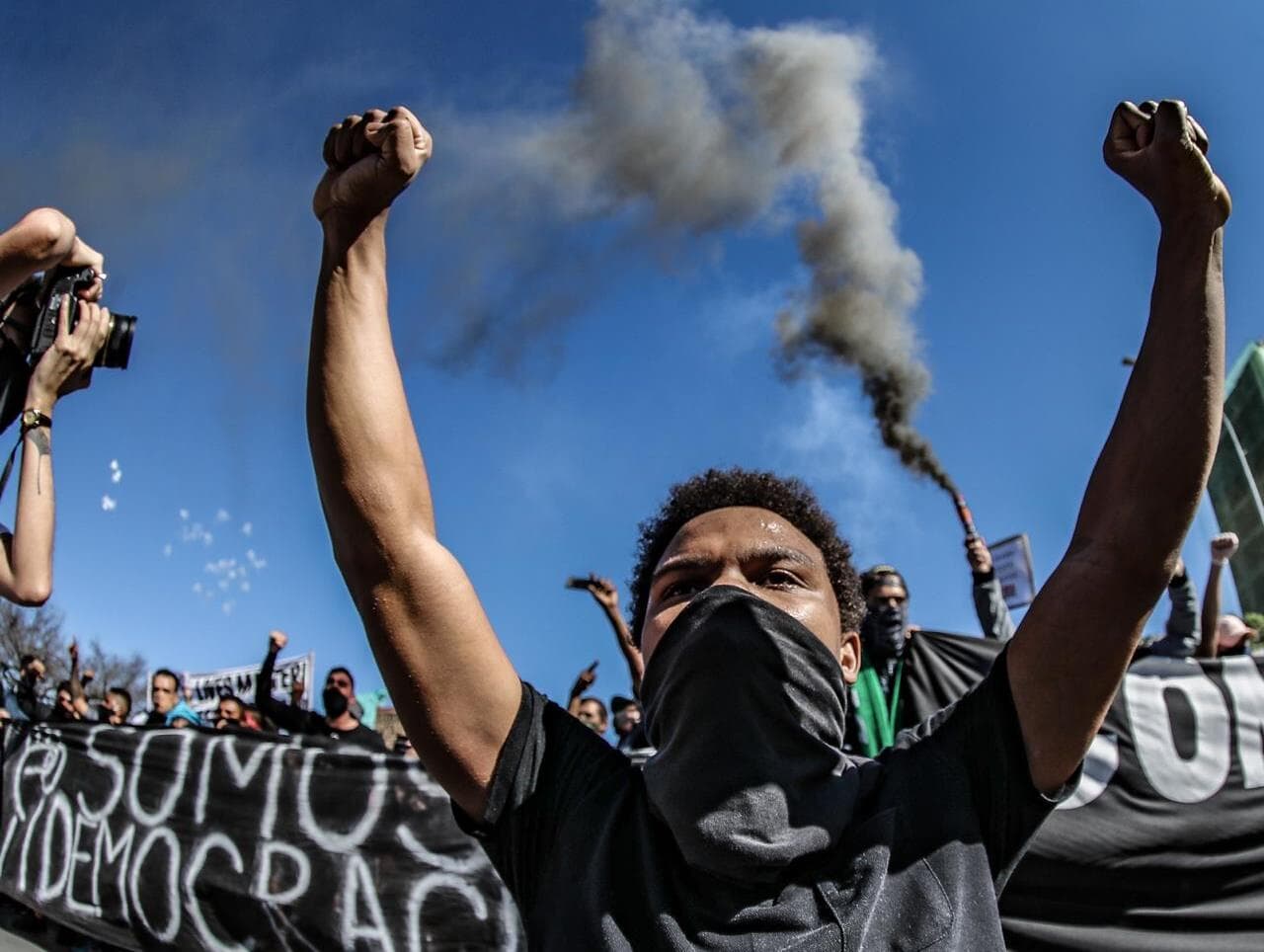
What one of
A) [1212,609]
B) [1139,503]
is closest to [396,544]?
[1139,503]

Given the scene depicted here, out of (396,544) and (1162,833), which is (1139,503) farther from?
(1162,833)

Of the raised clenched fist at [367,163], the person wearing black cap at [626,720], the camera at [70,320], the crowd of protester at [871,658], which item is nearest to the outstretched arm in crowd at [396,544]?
the raised clenched fist at [367,163]

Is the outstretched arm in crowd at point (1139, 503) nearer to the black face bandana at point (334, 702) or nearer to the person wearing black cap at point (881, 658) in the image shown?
the person wearing black cap at point (881, 658)

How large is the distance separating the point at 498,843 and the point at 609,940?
21 cm

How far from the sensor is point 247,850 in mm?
4809

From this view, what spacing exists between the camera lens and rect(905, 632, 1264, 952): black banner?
3545mm

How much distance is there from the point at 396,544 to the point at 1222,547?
17.5 feet

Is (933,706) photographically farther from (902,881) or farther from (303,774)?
(902,881)

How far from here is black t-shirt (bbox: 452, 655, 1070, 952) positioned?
3.71 feet

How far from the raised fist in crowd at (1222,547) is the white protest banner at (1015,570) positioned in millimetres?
1557

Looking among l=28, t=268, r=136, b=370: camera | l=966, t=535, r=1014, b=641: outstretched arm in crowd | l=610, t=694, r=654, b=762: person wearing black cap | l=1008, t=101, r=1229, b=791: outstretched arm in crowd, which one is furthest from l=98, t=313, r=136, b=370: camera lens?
l=966, t=535, r=1014, b=641: outstretched arm in crowd

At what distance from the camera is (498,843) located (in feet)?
4.21

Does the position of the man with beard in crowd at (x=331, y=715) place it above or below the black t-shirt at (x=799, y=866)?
above

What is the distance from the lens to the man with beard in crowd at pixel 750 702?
1169mm
